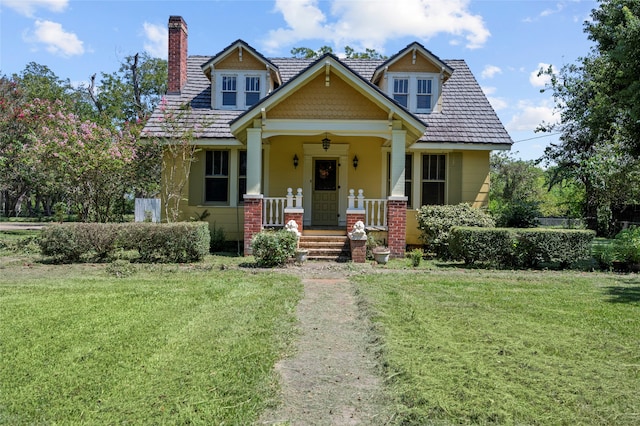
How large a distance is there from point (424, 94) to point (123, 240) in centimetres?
1089

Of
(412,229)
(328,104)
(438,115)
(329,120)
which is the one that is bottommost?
(412,229)

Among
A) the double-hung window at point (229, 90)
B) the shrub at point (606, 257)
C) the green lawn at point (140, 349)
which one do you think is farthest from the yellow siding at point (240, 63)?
the shrub at point (606, 257)

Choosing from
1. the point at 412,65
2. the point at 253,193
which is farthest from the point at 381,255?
the point at 412,65

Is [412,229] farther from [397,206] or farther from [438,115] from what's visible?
[438,115]

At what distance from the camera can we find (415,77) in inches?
636

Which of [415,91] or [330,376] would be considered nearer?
[330,376]

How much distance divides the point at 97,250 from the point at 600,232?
24460 millimetres

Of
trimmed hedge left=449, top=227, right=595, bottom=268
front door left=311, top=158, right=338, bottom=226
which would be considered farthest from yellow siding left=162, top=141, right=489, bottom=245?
trimmed hedge left=449, top=227, right=595, bottom=268

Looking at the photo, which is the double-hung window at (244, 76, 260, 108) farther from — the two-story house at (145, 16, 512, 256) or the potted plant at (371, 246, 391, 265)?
the potted plant at (371, 246, 391, 265)

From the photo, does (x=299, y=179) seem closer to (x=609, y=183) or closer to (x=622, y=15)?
(x=622, y=15)

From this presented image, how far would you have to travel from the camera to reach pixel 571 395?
4.00m

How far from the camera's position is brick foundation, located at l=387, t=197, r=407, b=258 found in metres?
12.8

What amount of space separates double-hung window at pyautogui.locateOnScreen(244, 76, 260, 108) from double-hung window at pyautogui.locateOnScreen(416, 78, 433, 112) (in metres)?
5.58

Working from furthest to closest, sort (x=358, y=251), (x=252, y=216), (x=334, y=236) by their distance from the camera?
1. (x=334, y=236)
2. (x=252, y=216)
3. (x=358, y=251)
